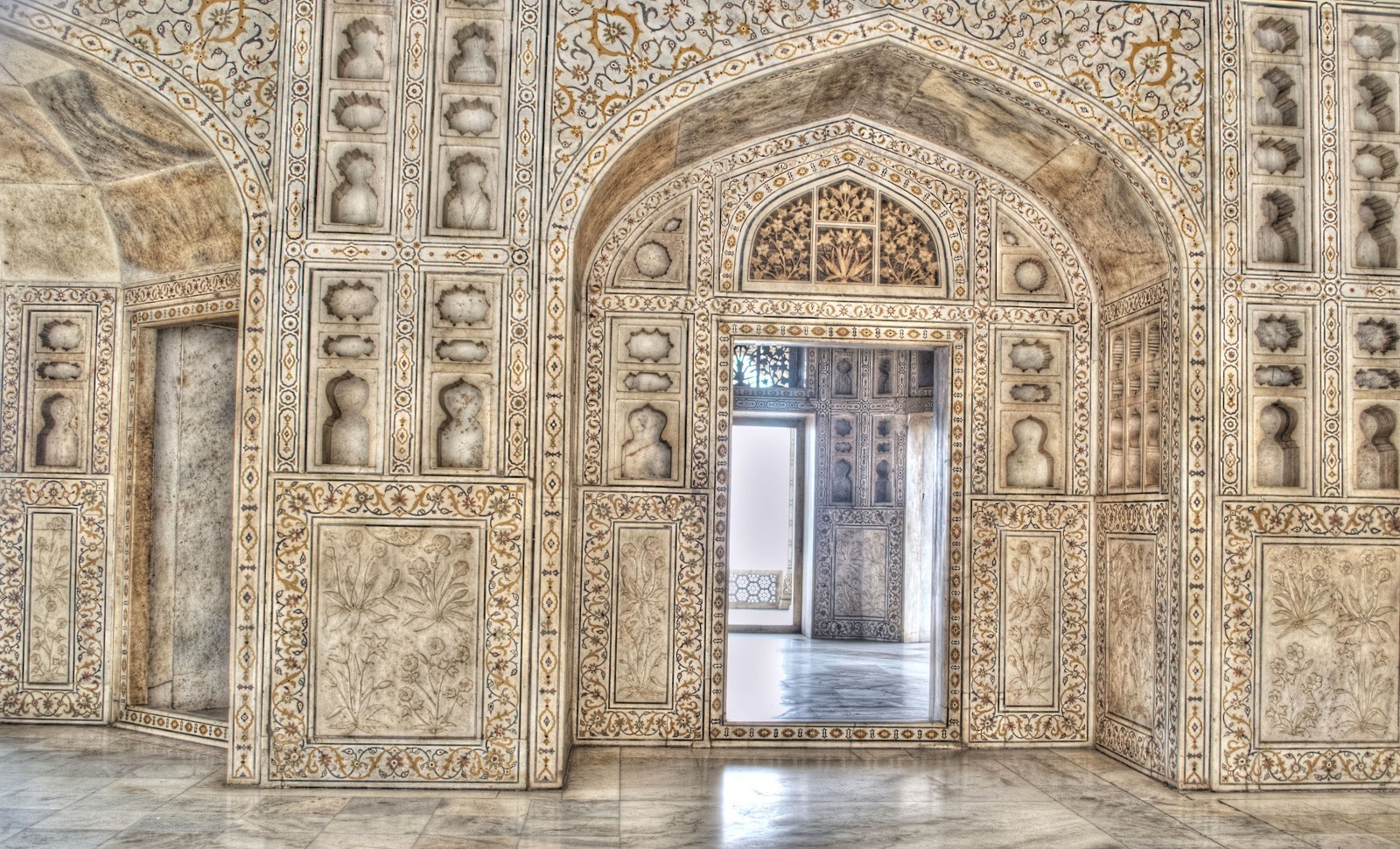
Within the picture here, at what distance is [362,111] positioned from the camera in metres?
5.98

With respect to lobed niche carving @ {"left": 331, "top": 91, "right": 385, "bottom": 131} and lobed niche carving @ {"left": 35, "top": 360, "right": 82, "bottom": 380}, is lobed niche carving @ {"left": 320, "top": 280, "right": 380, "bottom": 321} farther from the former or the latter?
lobed niche carving @ {"left": 35, "top": 360, "right": 82, "bottom": 380}

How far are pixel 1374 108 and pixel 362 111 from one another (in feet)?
17.2

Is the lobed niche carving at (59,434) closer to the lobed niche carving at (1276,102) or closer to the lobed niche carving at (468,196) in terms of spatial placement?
the lobed niche carving at (468,196)

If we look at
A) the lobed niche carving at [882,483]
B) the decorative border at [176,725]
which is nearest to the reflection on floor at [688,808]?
the decorative border at [176,725]

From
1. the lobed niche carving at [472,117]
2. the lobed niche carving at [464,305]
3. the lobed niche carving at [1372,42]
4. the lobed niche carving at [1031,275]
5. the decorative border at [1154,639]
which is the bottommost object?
the decorative border at [1154,639]

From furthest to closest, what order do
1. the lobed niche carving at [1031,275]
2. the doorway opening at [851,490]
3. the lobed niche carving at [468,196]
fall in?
the doorway opening at [851,490]
the lobed niche carving at [1031,275]
the lobed niche carving at [468,196]

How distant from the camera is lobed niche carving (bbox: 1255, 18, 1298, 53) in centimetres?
629

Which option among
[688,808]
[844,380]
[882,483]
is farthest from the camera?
[844,380]

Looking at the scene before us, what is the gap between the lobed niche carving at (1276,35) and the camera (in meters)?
6.29

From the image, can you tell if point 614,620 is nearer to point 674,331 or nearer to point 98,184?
point 674,331

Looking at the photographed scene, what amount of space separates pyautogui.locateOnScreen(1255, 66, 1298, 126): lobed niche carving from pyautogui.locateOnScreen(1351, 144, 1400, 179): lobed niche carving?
0.39 metres

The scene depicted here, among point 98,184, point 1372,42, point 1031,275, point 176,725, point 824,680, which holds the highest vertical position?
point 1372,42

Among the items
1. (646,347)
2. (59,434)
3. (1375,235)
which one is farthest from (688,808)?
(1375,235)

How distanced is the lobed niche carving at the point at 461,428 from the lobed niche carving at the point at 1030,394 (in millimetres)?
3131
